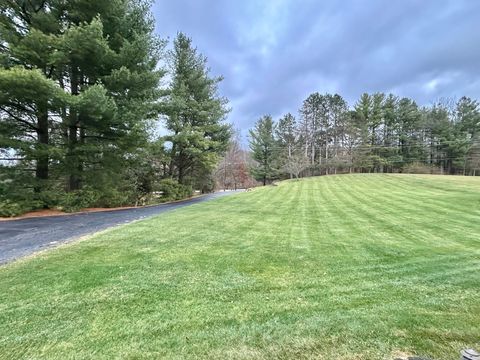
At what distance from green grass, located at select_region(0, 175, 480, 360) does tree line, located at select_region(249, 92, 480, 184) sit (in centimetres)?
3165

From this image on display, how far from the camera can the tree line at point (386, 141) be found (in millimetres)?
36656

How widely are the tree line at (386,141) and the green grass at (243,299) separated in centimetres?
3165

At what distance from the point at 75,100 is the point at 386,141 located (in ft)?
136

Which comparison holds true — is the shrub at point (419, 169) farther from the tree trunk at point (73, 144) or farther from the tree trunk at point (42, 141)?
the tree trunk at point (42, 141)

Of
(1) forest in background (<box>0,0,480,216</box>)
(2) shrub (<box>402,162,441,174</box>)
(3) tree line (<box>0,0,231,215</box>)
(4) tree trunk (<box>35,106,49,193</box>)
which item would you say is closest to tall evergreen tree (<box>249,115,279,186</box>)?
(2) shrub (<box>402,162,441,174</box>)

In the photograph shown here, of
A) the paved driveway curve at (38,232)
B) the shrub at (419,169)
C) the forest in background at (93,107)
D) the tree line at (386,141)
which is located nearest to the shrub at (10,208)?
the forest in background at (93,107)

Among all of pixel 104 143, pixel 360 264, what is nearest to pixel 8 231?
pixel 104 143

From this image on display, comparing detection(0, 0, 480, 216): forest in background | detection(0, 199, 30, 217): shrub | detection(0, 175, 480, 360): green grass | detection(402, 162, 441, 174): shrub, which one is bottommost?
detection(0, 175, 480, 360): green grass

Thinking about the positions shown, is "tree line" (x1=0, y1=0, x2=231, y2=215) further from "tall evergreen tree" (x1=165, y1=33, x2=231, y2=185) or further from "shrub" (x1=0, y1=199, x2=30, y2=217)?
"tall evergreen tree" (x1=165, y1=33, x2=231, y2=185)

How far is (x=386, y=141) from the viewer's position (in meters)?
39.1

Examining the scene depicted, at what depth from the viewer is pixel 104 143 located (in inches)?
441

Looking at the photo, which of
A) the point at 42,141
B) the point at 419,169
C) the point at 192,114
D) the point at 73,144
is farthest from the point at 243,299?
the point at 419,169

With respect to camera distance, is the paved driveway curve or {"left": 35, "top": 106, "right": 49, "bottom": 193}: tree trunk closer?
the paved driveway curve

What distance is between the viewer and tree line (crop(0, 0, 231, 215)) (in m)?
8.57
